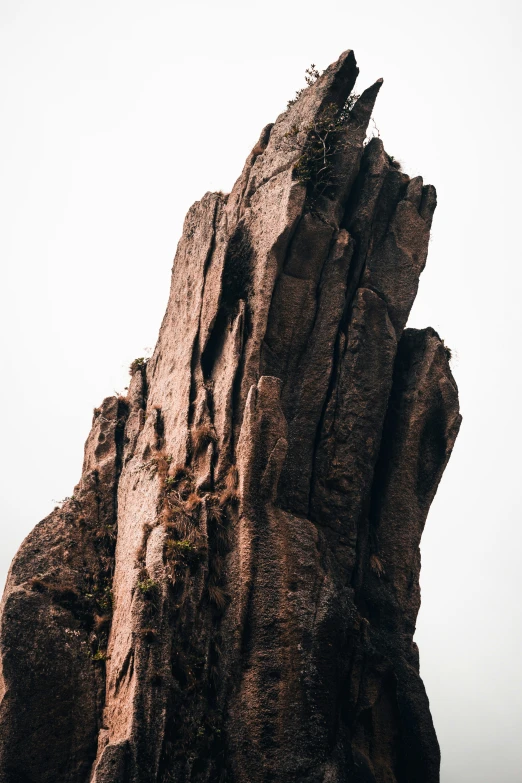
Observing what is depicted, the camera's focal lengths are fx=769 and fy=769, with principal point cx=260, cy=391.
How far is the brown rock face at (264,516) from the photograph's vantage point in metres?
Result: 24.7

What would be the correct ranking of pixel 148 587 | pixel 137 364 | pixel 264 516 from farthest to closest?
pixel 137 364 → pixel 264 516 → pixel 148 587

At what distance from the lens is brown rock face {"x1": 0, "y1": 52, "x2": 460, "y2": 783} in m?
24.7

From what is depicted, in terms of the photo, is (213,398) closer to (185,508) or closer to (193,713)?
(185,508)

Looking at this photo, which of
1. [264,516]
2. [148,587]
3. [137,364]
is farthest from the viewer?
[137,364]

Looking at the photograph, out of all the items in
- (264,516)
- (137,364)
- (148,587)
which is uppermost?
(137,364)

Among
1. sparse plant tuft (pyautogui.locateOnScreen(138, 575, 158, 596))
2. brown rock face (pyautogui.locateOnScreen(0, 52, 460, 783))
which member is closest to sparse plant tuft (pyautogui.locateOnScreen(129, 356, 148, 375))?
brown rock face (pyautogui.locateOnScreen(0, 52, 460, 783))

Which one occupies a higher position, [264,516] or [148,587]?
[264,516]

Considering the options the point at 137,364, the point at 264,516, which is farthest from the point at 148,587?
the point at 137,364

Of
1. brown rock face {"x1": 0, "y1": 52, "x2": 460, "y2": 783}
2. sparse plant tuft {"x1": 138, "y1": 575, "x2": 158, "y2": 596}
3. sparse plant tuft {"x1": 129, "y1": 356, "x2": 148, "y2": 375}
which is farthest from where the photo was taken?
sparse plant tuft {"x1": 129, "y1": 356, "x2": 148, "y2": 375}

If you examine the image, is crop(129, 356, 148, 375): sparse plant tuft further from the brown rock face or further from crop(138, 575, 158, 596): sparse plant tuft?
crop(138, 575, 158, 596): sparse plant tuft

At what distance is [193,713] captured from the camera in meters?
24.3

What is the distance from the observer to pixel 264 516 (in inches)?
1058

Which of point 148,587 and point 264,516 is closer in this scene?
point 148,587

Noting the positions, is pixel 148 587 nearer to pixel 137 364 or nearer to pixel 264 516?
pixel 264 516
